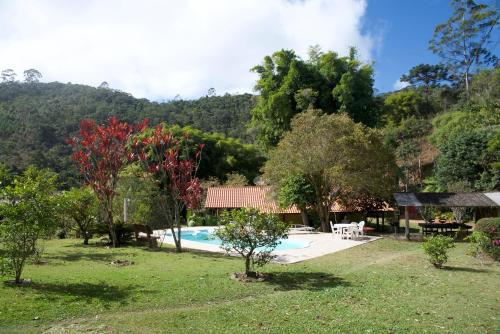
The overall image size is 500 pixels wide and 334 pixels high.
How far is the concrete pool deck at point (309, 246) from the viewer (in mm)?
14212

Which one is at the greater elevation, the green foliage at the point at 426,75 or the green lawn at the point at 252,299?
the green foliage at the point at 426,75

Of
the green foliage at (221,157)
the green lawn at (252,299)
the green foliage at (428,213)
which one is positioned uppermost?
the green foliage at (221,157)

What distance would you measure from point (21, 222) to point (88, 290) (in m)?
1.98

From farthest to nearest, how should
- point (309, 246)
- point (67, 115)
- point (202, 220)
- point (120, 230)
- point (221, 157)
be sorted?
point (67, 115), point (221, 157), point (202, 220), point (309, 246), point (120, 230)

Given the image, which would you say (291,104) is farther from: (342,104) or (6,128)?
(6,128)

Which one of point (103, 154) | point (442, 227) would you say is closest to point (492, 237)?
point (442, 227)

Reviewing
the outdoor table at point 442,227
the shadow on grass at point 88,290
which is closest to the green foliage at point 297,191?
the outdoor table at point 442,227

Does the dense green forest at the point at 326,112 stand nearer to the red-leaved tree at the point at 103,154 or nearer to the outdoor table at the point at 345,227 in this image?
the outdoor table at the point at 345,227

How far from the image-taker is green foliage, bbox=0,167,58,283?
8.30 meters

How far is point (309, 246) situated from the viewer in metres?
16.9

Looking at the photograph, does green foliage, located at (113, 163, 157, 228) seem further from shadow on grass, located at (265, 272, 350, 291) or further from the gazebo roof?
the gazebo roof

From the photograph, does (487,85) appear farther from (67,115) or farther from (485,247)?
(67,115)

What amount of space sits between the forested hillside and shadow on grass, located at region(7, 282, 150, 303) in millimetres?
34208

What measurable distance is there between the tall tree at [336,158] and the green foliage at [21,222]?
14.4 m
